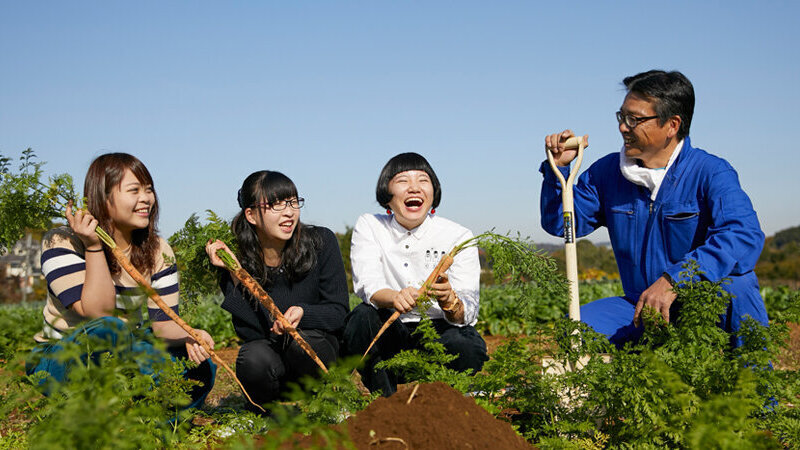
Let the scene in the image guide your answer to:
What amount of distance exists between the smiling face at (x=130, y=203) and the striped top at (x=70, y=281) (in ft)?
0.84

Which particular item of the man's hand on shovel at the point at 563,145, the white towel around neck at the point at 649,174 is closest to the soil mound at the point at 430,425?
the man's hand on shovel at the point at 563,145

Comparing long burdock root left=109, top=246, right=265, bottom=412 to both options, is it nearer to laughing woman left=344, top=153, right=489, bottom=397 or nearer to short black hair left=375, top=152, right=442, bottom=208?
laughing woman left=344, top=153, right=489, bottom=397

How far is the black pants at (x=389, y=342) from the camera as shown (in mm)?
3408

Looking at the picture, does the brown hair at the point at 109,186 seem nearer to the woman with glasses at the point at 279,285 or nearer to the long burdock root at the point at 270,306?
the woman with glasses at the point at 279,285

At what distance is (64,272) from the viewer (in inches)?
124

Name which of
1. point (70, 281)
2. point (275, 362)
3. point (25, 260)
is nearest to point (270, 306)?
point (275, 362)

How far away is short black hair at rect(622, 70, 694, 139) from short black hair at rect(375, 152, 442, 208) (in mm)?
1253

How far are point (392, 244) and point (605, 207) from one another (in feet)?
4.47

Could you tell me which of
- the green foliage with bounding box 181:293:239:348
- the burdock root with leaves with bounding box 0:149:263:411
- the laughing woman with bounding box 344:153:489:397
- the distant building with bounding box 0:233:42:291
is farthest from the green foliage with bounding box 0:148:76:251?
the distant building with bounding box 0:233:42:291

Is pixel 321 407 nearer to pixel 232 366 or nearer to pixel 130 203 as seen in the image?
pixel 130 203

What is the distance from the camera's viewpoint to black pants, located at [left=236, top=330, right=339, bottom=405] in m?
3.42

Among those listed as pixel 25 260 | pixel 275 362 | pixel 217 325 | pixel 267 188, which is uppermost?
pixel 267 188

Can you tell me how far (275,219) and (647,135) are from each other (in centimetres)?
216

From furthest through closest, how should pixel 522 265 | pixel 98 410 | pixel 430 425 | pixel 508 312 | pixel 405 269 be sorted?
pixel 508 312 → pixel 405 269 → pixel 522 265 → pixel 430 425 → pixel 98 410
